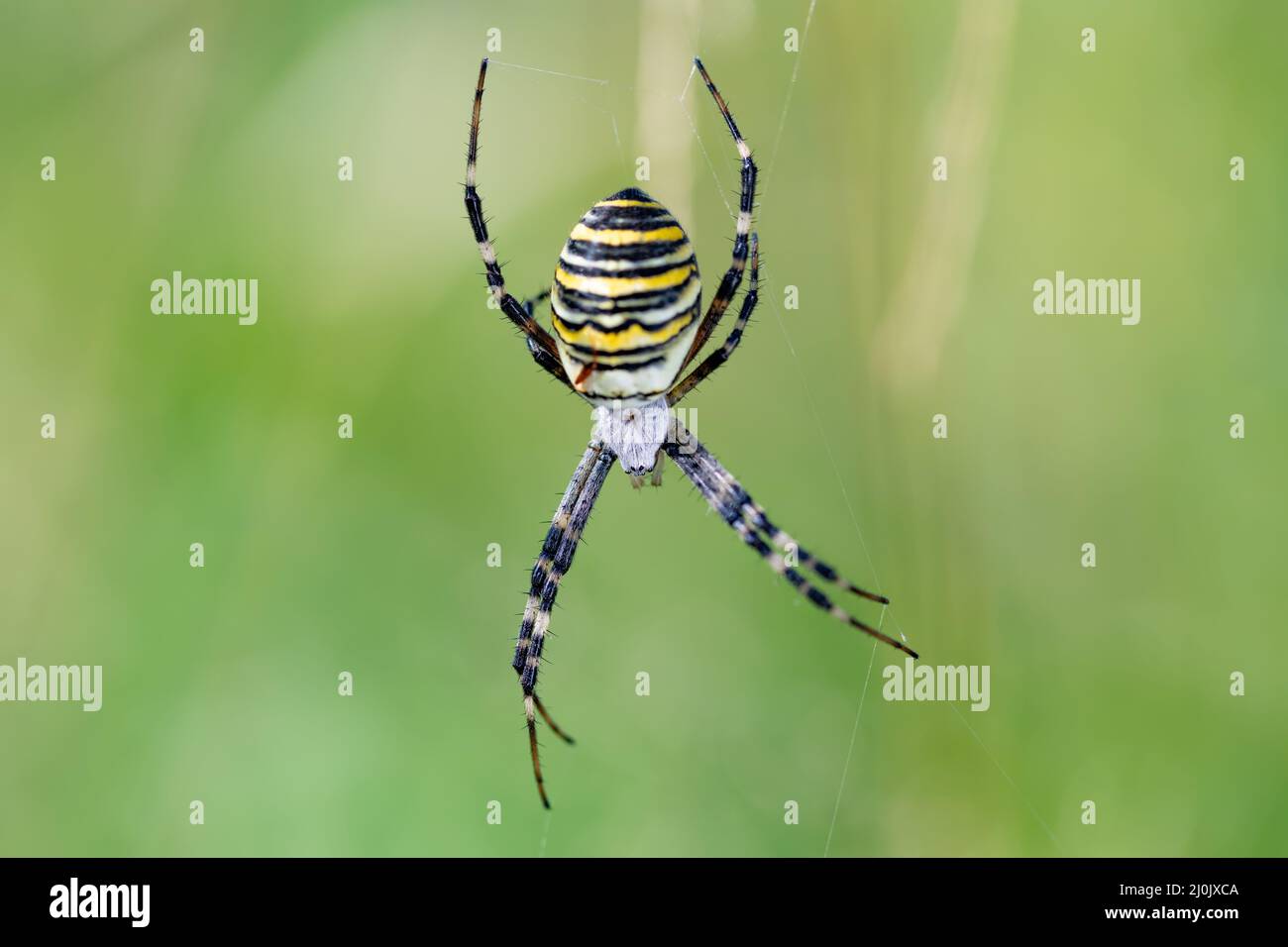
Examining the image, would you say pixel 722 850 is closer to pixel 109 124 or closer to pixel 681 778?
pixel 681 778

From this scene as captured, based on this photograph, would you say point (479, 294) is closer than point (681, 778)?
No

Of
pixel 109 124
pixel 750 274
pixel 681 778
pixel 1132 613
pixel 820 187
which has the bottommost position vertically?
pixel 681 778

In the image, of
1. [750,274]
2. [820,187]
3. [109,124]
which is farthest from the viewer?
[109,124]

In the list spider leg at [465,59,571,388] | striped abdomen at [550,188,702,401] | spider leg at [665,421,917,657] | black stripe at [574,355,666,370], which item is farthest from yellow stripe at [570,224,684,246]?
spider leg at [665,421,917,657]

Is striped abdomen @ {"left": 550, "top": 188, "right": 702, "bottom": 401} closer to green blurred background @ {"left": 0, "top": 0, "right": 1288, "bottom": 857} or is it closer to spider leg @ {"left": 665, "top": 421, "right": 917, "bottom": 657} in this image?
green blurred background @ {"left": 0, "top": 0, "right": 1288, "bottom": 857}

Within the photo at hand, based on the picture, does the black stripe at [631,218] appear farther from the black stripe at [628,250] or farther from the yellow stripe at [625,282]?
the yellow stripe at [625,282]

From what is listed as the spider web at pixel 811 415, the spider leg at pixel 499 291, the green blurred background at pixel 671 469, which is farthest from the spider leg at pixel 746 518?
the spider leg at pixel 499 291

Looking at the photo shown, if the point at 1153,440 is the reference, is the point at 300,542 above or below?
below

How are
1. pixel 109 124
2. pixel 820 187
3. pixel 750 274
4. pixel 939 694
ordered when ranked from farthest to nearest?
1. pixel 109 124
2. pixel 820 187
3. pixel 939 694
4. pixel 750 274
